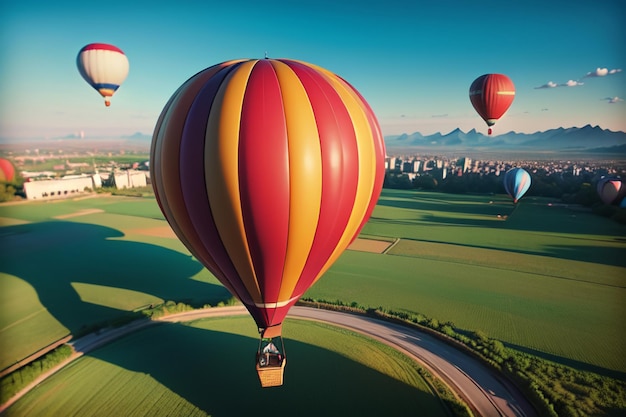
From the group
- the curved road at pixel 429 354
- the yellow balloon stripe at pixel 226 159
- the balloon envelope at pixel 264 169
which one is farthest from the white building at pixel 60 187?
the yellow balloon stripe at pixel 226 159

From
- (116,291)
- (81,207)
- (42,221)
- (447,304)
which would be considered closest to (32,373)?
(116,291)

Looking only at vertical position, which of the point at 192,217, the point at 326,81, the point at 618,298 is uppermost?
the point at 326,81

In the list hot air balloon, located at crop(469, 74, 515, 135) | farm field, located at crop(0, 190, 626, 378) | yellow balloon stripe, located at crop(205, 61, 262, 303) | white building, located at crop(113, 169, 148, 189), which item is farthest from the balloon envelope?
white building, located at crop(113, 169, 148, 189)

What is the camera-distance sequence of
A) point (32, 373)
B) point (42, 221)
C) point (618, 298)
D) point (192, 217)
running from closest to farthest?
point (192, 217), point (32, 373), point (618, 298), point (42, 221)

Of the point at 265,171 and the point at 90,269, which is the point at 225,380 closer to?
the point at 265,171

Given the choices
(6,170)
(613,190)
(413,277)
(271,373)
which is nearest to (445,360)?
(271,373)

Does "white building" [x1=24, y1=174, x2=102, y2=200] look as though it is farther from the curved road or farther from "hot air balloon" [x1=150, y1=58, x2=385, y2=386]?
"hot air balloon" [x1=150, y1=58, x2=385, y2=386]

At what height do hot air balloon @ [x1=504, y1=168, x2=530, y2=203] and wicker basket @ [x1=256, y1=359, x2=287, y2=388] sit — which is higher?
hot air balloon @ [x1=504, y1=168, x2=530, y2=203]

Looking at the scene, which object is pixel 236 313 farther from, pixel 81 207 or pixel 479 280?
pixel 81 207
